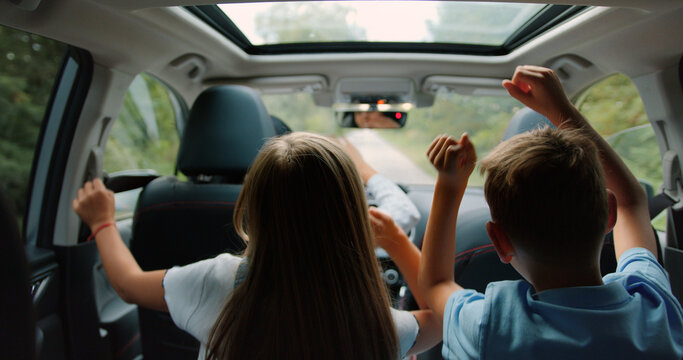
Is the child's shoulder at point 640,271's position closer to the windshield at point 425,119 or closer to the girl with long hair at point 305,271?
the girl with long hair at point 305,271

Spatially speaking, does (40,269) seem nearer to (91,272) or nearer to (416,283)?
(91,272)

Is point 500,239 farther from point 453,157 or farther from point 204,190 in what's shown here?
point 204,190

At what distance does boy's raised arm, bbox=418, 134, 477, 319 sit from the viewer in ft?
3.46

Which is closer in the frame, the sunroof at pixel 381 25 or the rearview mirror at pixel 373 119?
the sunroof at pixel 381 25

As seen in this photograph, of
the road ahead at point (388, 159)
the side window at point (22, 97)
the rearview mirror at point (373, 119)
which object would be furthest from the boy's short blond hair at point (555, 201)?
the road ahead at point (388, 159)

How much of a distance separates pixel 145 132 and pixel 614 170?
375 cm

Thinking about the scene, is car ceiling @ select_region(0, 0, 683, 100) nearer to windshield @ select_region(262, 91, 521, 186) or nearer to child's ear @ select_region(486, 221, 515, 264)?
windshield @ select_region(262, 91, 521, 186)

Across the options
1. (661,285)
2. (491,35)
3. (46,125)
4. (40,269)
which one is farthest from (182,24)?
(661,285)

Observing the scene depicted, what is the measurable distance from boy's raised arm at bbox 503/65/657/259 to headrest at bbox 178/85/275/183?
1.26 meters

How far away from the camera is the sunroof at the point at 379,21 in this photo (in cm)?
223

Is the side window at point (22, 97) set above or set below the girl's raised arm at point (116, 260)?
above

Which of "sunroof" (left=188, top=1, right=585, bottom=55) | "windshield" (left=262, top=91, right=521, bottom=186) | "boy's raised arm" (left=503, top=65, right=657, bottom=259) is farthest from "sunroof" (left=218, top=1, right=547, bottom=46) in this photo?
"boy's raised arm" (left=503, top=65, right=657, bottom=259)

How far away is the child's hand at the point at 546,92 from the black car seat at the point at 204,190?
3.96 feet

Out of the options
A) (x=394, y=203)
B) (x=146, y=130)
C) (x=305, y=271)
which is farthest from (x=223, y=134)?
(x=146, y=130)
